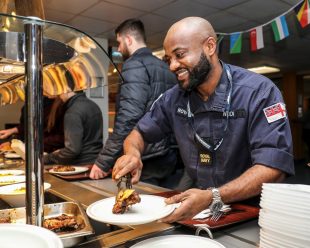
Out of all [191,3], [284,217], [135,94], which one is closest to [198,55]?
[135,94]

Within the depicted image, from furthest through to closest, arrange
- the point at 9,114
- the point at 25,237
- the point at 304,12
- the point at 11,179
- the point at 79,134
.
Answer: the point at 9,114
the point at 304,12
the point at 79,134
the point at 11,179
the point at 25,237

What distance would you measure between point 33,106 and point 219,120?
981 mm

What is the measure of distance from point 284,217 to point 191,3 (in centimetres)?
391

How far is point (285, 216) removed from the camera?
2.32ft

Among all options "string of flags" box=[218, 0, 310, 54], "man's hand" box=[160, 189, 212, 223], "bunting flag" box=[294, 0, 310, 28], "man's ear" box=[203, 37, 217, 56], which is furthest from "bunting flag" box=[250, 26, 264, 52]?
"man's hand" box=[160, 189, 212, 223]

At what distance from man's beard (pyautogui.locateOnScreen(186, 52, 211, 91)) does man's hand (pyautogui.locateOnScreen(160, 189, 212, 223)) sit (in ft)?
2.25

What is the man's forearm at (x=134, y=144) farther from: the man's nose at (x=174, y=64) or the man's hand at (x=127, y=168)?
the man's nose at (x=174, y=64)

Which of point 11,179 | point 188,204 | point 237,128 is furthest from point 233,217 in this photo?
point 11,179

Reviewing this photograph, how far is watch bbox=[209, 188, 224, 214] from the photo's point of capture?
1024 mm

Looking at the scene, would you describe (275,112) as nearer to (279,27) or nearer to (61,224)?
(61,224)

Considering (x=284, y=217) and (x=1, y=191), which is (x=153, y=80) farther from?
(x=284, y=217)

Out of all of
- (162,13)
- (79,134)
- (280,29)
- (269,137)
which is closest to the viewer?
(269,137)

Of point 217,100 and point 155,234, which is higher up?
point 217,100

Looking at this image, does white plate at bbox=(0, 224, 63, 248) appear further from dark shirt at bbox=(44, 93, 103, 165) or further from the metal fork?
dark shirt at bbox=(44, 93, 103, 165)
